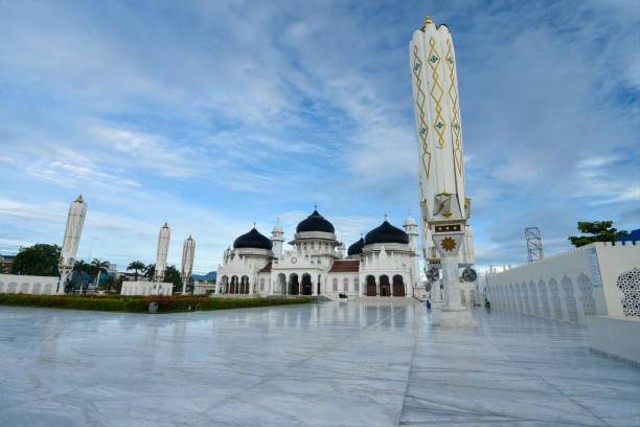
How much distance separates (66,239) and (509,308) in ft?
122

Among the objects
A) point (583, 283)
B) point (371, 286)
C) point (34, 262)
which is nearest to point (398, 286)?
point (371, 286)

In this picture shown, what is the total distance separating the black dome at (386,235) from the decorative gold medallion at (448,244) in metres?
38.0

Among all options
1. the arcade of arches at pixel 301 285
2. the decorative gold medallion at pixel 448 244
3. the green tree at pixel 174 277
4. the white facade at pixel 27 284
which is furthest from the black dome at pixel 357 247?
the decorative gold medallion at pixel 448 244

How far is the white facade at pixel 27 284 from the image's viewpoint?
104 ft

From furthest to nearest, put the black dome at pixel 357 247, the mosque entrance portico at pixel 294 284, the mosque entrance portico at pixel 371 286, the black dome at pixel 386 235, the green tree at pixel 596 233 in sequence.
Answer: the black dome at pixel 357 247, the mosque entrance portico at pixel 294 284, the black dome at pixel 386 235, the mosque entrance portico at pixel 371 286, the green tree at pixel 596 233

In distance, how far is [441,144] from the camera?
14797mm

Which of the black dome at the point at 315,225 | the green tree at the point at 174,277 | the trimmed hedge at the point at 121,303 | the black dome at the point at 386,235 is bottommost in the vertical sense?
the trimmed hedge at the point at 121,303

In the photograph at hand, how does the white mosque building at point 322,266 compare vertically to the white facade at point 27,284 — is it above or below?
above

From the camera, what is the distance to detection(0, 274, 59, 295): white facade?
31797mm

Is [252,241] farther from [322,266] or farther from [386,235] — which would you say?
[386,235]

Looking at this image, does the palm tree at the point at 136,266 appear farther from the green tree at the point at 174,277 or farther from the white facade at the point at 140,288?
the white facade at the point at 140,288

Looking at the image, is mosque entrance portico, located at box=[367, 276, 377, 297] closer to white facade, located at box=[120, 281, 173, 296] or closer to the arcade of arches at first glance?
the arcade of arches

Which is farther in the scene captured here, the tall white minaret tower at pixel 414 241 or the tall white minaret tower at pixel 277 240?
the tall white minaret tower at pixel 277 240

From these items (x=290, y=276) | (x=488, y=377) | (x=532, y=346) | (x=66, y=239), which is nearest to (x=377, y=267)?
(x=290, y=276)
